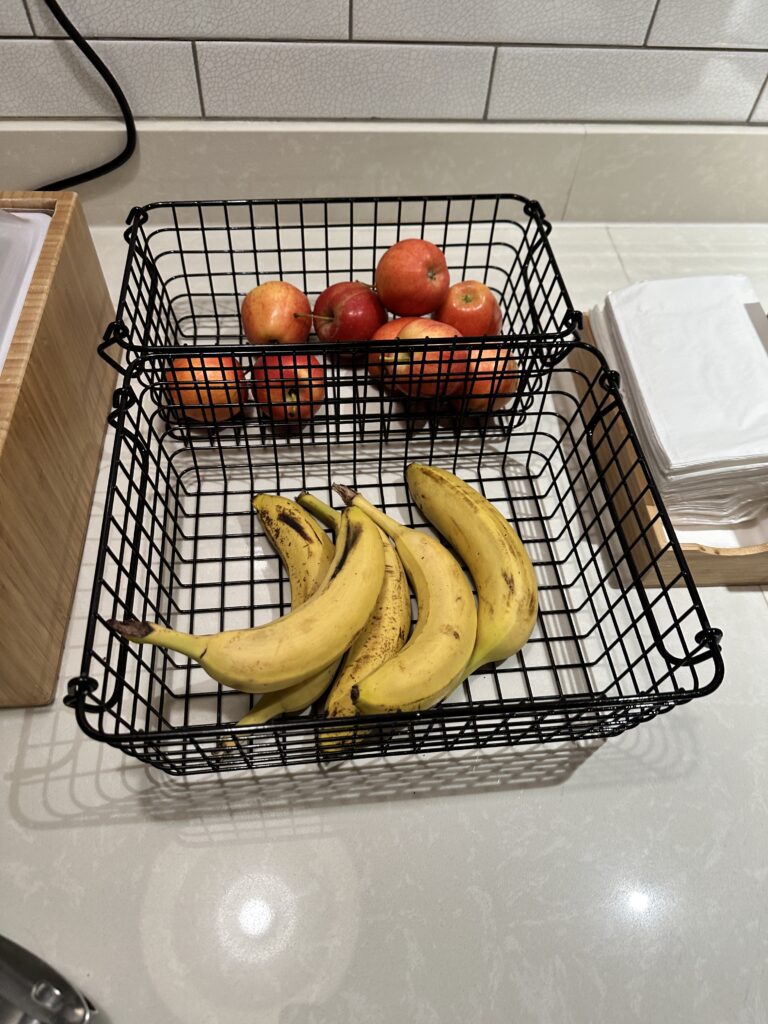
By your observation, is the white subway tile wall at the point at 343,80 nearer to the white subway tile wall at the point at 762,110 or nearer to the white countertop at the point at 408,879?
the white subway tile wall at the point at 762,110

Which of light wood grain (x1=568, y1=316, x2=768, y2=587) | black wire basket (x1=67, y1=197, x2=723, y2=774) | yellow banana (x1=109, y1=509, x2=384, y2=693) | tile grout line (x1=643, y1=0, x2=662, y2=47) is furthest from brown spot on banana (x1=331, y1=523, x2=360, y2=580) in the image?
tile grout line (x1=643, y1=0, x2=662, y2=47)

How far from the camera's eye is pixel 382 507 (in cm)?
71

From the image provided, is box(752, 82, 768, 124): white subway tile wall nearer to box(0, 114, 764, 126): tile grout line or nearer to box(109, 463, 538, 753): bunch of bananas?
box(0, 114, 764, 126): tile grout line

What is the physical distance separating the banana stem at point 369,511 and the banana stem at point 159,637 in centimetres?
19

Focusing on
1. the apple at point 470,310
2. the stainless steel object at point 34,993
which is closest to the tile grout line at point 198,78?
the apple at point 470,310

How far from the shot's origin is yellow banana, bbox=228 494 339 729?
1.77 feet

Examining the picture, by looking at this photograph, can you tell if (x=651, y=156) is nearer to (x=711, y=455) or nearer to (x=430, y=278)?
(x=430, y=278)

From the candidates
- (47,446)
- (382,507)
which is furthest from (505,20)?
(47,446)

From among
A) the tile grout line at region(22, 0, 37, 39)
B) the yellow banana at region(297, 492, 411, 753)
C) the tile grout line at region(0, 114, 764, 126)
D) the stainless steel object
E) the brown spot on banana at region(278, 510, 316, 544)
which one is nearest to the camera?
the stainless steel object

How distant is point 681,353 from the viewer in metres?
0.70

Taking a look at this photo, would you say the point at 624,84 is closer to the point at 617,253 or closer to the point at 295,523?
the point at 617,253

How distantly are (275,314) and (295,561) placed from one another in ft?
0.93

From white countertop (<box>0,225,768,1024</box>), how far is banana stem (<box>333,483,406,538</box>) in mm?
191

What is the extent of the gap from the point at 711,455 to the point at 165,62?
721mm
